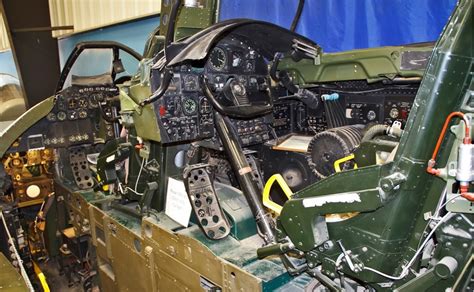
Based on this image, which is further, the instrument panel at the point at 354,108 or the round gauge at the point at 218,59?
the round gauge at the point at 218,59

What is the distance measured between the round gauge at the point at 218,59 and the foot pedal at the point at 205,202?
2.58 feet

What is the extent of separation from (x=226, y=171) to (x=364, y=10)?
1816 millimetres

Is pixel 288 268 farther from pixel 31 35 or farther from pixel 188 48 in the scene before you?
pixel 31 35

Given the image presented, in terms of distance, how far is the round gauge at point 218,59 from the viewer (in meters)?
2.91

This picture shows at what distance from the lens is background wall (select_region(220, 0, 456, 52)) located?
283 cm

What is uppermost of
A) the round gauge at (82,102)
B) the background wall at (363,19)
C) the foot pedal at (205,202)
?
the background wall at (363,19)

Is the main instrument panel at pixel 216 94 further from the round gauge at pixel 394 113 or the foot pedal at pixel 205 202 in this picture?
the round gauge at pixel 394 113

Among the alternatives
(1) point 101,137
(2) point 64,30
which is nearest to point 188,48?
(1) point 101,137

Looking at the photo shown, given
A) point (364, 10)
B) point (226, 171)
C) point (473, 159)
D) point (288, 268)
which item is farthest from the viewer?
point (226, 171)

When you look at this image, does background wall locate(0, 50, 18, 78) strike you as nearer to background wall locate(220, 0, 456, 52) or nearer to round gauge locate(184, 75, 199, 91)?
background wall locate(220, 0, 456, 52)

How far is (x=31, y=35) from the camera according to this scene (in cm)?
777

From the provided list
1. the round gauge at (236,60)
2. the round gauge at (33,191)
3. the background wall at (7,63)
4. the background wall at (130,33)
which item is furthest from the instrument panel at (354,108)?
the background wall at (7,63)

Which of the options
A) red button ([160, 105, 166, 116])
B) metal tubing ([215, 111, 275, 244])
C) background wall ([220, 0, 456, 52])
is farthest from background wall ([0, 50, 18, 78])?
metal tubing ([215, 111, 275, 244])

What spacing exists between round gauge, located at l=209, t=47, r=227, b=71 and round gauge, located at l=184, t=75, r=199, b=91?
21 centimetres
